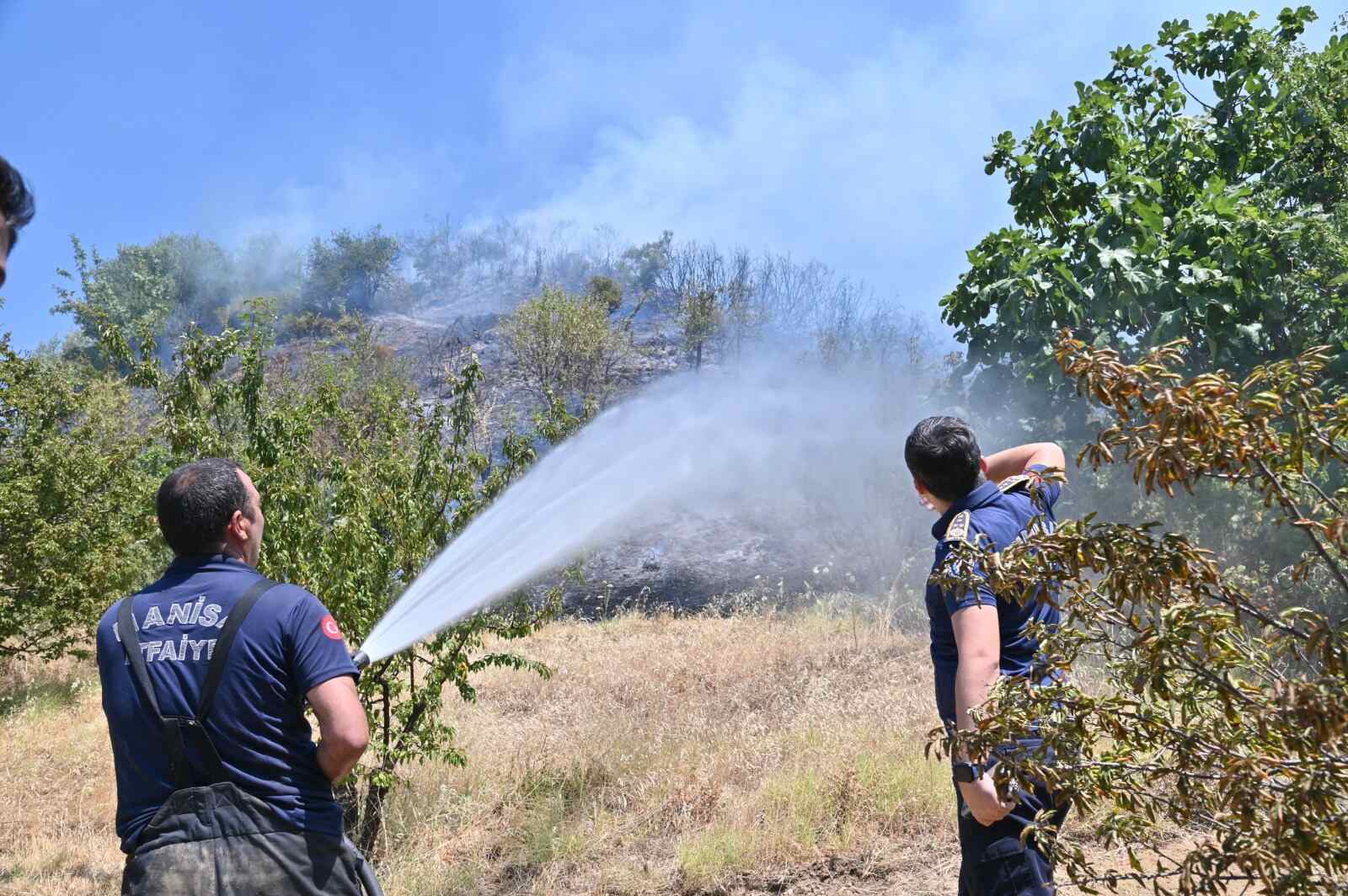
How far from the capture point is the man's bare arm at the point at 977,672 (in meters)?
2.48

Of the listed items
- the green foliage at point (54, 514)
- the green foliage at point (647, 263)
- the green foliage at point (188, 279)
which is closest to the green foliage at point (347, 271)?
the green foliage at point (188, 279)

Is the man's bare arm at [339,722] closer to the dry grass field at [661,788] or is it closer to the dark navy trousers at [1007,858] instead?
the dark navy trousers at [1007,858]

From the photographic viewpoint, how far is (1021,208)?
350 inches

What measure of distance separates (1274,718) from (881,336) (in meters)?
36.2

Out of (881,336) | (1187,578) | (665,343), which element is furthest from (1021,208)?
(665,343)

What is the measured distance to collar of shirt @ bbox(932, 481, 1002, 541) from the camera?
283 cm

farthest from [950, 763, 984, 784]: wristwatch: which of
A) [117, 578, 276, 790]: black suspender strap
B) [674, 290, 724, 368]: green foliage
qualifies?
[674, 290, 724, 368]: green foliage

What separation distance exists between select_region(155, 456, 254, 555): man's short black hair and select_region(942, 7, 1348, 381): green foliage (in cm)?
669

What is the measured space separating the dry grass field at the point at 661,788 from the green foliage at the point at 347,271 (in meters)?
56.1

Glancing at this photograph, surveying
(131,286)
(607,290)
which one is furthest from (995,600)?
(131,286)

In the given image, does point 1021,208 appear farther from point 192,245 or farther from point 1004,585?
point 192,245

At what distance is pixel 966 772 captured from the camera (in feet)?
8.18

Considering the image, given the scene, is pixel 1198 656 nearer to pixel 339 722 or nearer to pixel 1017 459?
pixel 1017 459

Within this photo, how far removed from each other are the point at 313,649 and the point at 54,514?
1059cm
